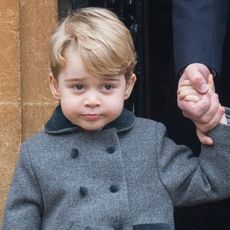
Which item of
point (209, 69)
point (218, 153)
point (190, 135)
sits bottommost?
point (190, 135)

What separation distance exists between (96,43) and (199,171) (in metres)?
0.56

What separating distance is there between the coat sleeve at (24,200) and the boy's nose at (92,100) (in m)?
0.29

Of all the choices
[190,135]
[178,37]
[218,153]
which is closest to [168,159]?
[218,153]

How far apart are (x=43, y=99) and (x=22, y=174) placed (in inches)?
31.4

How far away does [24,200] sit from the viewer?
124 inches

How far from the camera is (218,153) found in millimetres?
3143

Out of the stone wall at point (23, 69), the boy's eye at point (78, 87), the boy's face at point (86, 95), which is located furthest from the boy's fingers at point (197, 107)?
the stone wall at point (23, 69)

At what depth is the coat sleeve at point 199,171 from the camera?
124 inches

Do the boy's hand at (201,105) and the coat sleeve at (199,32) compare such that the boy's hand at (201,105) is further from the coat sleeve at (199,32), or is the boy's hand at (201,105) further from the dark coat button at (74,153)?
the dark coat button at (74,153)

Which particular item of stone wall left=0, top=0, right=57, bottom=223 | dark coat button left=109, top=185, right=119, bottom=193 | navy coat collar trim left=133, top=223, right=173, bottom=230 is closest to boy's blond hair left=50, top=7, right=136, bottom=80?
dark coat button left=109, top=185, right=119, bottom=193

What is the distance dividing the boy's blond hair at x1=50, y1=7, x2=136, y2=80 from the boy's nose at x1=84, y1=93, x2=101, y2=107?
71mm

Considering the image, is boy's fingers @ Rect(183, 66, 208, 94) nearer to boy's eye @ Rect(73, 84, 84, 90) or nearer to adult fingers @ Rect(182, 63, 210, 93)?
adult fingers @ Rect(182, 63, 210, 93)

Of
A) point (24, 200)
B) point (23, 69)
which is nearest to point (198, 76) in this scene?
point (24, 200)

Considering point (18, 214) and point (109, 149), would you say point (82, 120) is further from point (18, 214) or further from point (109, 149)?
point (18, 214)
